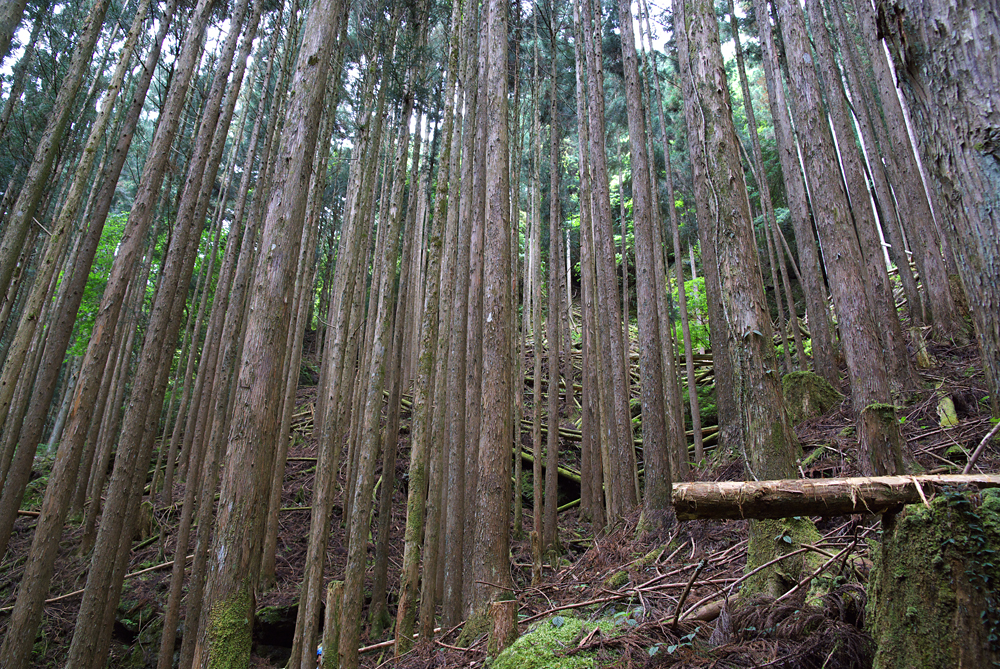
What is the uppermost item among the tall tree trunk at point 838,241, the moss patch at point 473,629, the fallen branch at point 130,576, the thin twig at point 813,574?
the tall tree trunk at point 838,241

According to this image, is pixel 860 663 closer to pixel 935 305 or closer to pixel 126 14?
pixel 935 305

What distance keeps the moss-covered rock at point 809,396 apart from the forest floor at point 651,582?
27 centimetres

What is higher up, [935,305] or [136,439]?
[935,305]

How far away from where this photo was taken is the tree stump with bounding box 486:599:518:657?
3016mm

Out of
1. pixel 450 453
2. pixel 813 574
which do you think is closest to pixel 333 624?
pixel 450 453

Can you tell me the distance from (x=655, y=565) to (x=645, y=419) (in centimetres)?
192

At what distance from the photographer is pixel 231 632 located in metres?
3.08

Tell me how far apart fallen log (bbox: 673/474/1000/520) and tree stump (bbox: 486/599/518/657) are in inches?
60.8

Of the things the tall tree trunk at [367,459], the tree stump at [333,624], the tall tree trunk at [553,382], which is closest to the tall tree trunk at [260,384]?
the tree stump at [333,624]

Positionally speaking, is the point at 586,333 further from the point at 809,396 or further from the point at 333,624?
the point at 333,624

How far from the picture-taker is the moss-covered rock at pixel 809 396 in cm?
705

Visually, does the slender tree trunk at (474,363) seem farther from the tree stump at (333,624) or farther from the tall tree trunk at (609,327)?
the tall tree trunk at (609,327)

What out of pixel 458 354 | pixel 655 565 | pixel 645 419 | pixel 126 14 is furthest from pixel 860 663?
pixel 126 14

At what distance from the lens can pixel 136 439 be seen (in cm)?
493
